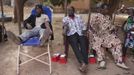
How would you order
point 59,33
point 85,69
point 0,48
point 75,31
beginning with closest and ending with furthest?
point 85,69 → point 75,31 → point 0,48 → point 59,33

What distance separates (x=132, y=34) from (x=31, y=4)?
929cm

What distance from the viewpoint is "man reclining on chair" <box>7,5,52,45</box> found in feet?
16.7

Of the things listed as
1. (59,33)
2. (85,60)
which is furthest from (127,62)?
(59,33)

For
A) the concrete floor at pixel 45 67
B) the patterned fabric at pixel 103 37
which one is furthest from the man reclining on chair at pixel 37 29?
the patterned fabric at pixel 103 37

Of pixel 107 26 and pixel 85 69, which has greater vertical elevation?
pixel 107 26

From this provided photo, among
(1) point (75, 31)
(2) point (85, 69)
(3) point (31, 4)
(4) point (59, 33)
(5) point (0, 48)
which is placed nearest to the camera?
(2) point (85, 69)

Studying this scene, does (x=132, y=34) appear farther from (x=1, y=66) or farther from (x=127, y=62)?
(x=1, y=66)

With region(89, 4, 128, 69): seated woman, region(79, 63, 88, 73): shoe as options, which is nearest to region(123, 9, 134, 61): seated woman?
region(89, 4, 128, 69): seated woman

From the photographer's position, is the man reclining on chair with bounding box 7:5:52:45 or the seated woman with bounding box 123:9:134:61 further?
the seated woman with bounding box 123:9:134:61

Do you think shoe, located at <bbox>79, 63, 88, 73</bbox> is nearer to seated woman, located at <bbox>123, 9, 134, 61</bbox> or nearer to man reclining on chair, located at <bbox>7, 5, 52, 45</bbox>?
man reclining on chair, located at <bbox>7, 5, 52, 45</bbox>

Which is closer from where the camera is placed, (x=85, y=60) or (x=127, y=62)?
(x=85, y=60)

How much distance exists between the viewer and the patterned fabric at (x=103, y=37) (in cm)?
562

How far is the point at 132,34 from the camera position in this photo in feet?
18.4

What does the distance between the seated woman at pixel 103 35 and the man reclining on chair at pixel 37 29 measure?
40.1 inches
